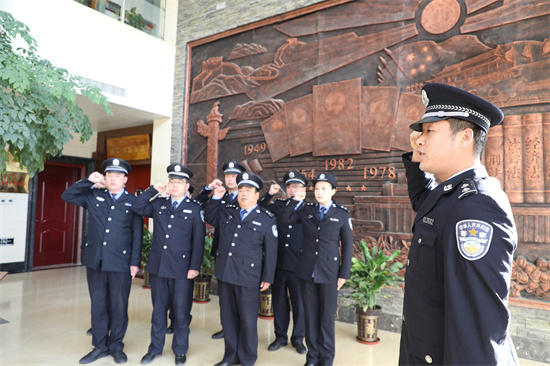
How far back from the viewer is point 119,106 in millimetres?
4965

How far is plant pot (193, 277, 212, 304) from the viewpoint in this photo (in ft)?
14.3

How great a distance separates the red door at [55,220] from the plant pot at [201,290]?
386cm

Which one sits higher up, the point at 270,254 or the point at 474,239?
the point at 474,239

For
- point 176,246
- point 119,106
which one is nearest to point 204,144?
point 119,106

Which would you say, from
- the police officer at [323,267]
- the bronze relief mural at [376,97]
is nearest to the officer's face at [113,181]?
the police officer at [323,267]

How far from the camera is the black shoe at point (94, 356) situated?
2.63m

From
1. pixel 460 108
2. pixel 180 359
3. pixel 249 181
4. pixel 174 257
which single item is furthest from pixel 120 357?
pixel 460 108

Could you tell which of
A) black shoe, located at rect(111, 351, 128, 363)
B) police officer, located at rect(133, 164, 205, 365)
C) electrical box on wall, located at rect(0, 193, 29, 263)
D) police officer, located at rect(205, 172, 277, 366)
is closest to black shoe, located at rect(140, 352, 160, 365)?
police officer, located at rect(133, 164, 205, 365)

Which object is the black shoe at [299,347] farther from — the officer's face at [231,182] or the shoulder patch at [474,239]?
the shoulder patch at [474,239]

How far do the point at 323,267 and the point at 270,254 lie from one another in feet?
1.38

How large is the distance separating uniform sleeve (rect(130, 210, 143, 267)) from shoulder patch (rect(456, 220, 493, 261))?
2607mm

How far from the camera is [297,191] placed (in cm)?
320

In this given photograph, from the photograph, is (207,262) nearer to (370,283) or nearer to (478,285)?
(370,283)

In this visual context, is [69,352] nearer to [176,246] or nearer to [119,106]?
[176,246]
